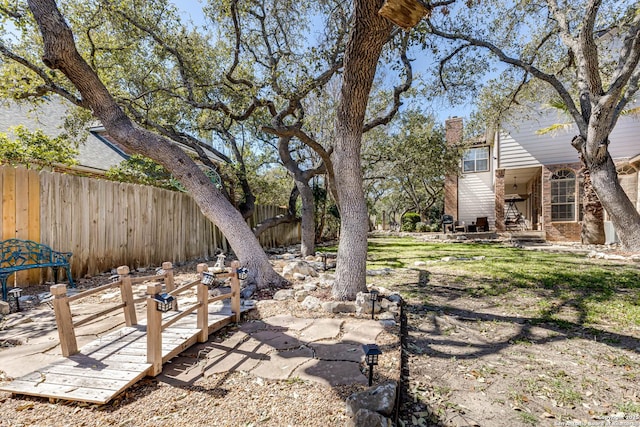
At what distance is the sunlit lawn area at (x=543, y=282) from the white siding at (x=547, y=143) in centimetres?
657

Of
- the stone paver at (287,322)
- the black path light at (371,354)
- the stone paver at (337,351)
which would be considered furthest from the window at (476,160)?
the black path light at (371,354)

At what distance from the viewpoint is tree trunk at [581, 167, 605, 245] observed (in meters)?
9.79

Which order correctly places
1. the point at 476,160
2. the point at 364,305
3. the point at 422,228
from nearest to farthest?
the point at 364,305 → the point at 476,160 → the point at 422,228

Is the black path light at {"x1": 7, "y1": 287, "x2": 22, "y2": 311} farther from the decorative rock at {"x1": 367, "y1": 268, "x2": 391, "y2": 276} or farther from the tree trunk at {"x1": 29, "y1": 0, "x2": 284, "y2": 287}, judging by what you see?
the decorative rock at {"x1": 367, "y1": 268, "x2": 391, "y2": 276}

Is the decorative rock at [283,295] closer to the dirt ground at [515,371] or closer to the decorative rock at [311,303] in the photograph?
the decorative rock at [311,303]

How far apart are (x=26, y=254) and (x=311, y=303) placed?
4.79 m

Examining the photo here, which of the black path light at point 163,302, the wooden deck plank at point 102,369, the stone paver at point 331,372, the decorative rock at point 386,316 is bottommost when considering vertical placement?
the stone paver at point 331,372

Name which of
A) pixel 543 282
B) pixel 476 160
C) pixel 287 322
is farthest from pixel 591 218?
pixel 287 322

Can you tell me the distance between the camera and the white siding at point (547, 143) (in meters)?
12.0

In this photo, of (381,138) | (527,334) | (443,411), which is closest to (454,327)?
(527,334)

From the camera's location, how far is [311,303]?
4.20 m

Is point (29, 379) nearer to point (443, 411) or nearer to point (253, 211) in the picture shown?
point (443, 411)

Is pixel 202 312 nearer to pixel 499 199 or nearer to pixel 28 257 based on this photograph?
pixel 28 257

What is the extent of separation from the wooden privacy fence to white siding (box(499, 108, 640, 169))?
519 inches
